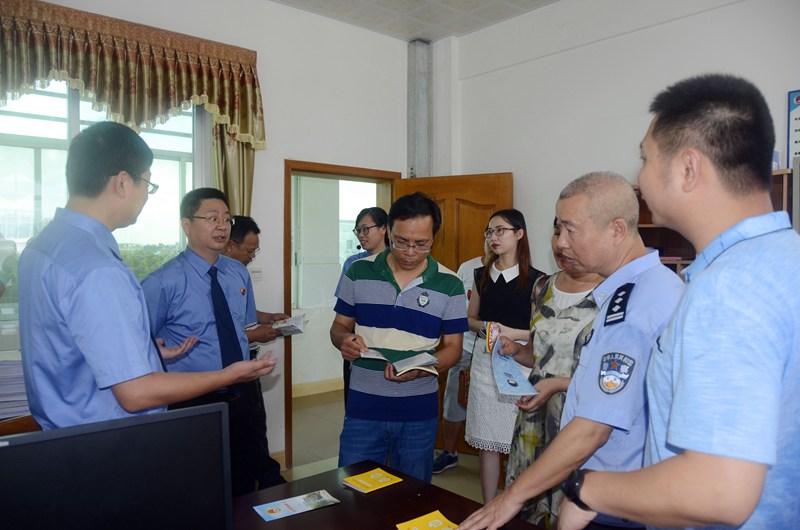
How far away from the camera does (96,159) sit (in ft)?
4.72

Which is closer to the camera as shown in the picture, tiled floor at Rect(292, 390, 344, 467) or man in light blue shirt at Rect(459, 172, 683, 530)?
man in light blue shirt at Rect(459, 172, 683, 530)

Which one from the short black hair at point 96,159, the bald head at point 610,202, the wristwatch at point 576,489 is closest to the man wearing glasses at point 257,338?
the short black hair at point 96,159

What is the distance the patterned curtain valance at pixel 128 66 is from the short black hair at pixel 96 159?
2.35 metres

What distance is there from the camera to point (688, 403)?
2.48ft

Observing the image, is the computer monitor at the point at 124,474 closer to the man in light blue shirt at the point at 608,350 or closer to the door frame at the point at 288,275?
the man in light blue shirt at the point at 608,350

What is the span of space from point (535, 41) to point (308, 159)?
7.09 feet

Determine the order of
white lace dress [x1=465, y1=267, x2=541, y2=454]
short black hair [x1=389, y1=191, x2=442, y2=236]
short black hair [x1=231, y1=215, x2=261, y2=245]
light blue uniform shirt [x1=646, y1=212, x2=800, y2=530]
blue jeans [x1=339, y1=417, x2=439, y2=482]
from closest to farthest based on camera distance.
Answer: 1. light blue uniform shirt [x1=646, y1=212, x2=800, y2=530]
2. blue jeans [x1=339, y1=417, x2=439, y2=482]
3. short black hair [x1=389, y1=191, x2=442, y2=236]
4. white lace dress [x1=465, y1=267, x2=541, y2=454]
5. short black hair [x1=231, y1=215, x2=261, y2=245]

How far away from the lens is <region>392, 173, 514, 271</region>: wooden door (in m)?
4.52

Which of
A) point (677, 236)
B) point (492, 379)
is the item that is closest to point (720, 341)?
point (492, 379)

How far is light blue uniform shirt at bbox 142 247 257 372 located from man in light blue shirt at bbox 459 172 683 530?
5.80ft

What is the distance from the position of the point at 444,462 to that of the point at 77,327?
342 cm

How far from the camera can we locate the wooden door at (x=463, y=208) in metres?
4.50

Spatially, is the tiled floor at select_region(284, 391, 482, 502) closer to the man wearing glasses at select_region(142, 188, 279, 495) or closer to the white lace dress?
the white lace dress

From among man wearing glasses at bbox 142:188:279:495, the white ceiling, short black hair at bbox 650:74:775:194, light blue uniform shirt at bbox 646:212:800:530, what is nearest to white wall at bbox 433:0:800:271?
the white ceiling
